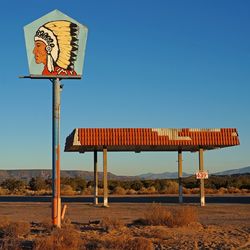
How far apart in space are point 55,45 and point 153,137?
1224cm

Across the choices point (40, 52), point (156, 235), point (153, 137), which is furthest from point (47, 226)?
point (153, 137)

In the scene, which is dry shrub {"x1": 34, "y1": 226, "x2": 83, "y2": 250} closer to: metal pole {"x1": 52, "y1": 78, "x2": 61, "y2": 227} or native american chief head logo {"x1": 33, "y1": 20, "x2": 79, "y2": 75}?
metal pole {"x1": 52, "y1": 78, "x2": 61, "y2": 227}

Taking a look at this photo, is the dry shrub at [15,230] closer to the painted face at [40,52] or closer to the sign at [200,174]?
the painted face at [40,52]

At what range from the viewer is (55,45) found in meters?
21.9

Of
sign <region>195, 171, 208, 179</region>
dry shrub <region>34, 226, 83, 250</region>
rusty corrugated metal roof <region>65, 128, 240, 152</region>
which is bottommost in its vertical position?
dry shrub <region>34, 226, 83, 250</region>

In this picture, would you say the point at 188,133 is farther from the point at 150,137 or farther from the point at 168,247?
the point at 168,247

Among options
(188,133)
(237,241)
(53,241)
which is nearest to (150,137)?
(188,133)

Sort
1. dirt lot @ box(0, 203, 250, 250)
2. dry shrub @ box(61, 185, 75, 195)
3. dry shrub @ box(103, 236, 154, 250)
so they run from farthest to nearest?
1. dry shrub @ box(61, 185, 75, 195)
2. dirt lot @ box(0, 203, 250, 250)
3. dry shrub @ box(103, 236, 154, 250)

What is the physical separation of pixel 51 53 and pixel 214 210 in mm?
13336

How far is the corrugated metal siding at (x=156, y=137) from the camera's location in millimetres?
32281

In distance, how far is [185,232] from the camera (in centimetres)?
1956

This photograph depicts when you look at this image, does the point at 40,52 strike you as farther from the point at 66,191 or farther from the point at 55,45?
the point at 66,191

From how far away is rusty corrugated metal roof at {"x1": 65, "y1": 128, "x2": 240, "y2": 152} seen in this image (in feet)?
106

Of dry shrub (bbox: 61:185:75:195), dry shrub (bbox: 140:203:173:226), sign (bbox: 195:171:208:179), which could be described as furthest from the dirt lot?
dry shrub (bbox: 61:185:75:195)
